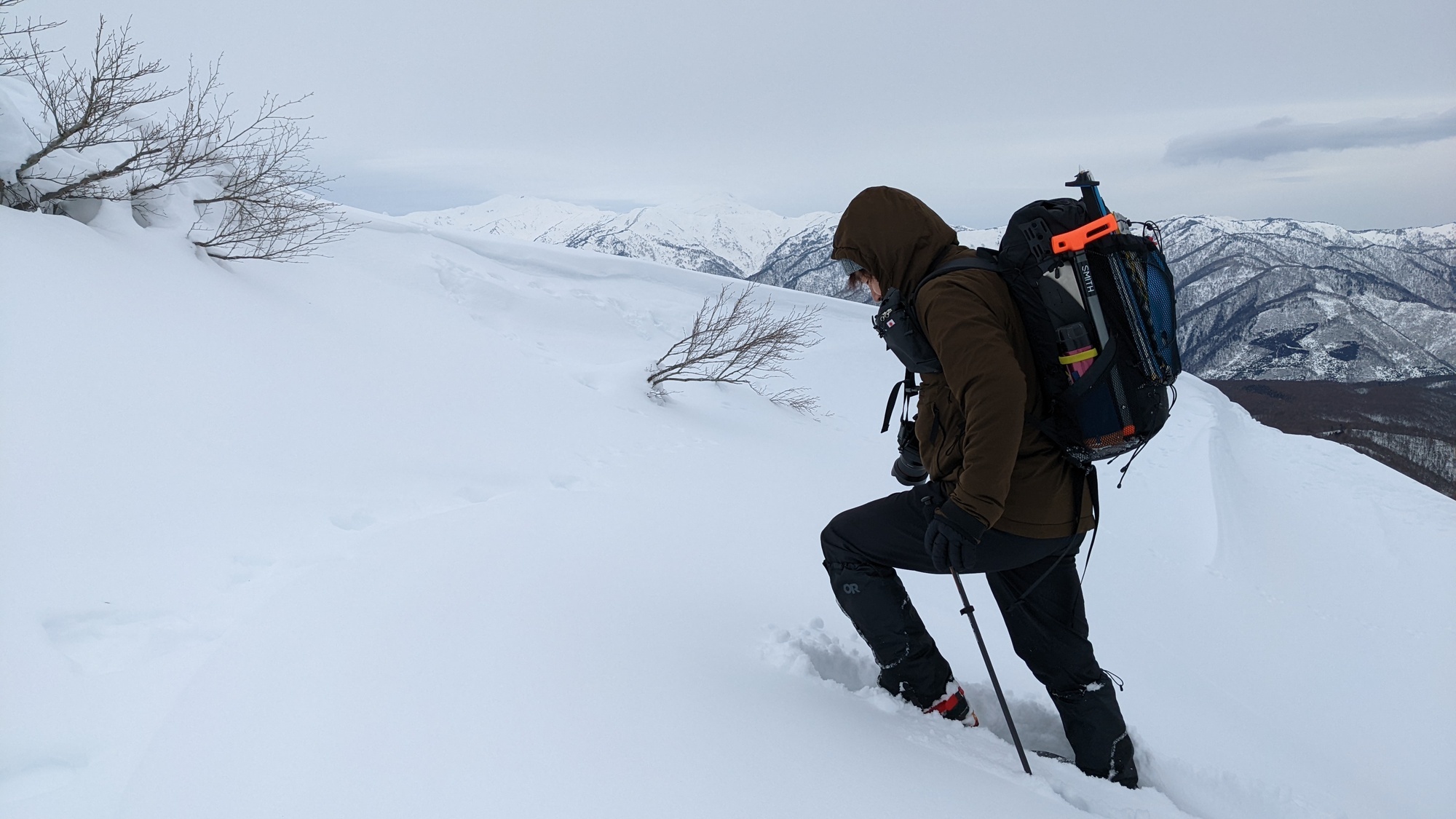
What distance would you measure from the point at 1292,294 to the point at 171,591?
716 ft

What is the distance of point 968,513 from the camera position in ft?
6.62

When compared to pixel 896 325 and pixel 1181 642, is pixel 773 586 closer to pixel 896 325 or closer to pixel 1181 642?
pixel 896 325

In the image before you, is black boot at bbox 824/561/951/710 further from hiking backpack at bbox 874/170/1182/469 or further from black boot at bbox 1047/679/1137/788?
hiking backpack at bbox 874/170/1182/469

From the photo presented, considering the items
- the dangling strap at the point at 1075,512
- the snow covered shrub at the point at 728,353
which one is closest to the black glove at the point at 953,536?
the dangling strap at the point at 1075,512

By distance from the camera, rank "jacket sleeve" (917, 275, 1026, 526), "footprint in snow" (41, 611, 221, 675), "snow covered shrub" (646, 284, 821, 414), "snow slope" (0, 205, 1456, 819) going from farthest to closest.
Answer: "snow covered shrub" (646, 284, 821, 414), "footprint in snow" (41, 611, 221, 675), "jacket sleeve" (917, 275, 1026, 526), "snow slope" (0, 205, 1456, 819)

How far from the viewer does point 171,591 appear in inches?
96.9

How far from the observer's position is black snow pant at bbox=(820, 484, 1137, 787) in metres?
2.30

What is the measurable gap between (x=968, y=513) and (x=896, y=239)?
87cm

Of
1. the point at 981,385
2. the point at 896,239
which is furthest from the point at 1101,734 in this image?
the point at 896,239

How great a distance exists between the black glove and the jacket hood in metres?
0.72

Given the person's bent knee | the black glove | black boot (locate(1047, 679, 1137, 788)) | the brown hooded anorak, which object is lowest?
black boot (locate(1047, 679, 1137, 788))

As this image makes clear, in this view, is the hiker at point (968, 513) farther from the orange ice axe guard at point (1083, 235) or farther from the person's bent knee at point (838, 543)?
the orange ice axe guard at point (1083, 235)

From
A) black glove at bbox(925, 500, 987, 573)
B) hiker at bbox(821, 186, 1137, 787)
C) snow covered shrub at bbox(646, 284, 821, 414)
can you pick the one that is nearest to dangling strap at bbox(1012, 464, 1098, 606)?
hiker at bbox(821, 186, 1137, 787)

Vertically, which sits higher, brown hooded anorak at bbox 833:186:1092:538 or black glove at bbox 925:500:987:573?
brown hooded anorak at bbox 833:186:1092:538
